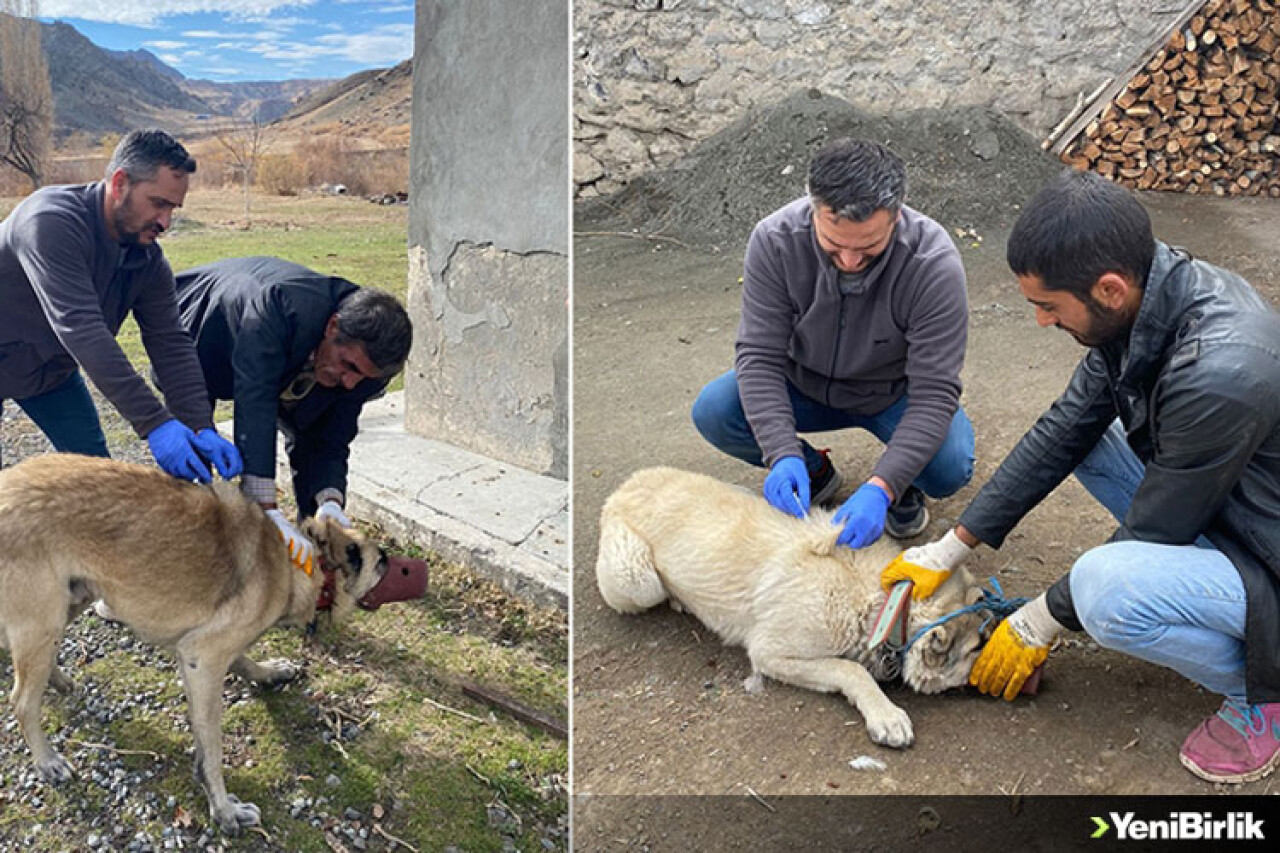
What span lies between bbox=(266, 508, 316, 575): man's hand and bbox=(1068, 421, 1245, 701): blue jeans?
2428mm

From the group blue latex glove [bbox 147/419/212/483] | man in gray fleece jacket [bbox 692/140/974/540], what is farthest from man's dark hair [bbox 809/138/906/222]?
blue latex glove [bbox 147/419/212/483]

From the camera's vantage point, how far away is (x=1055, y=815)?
262cm

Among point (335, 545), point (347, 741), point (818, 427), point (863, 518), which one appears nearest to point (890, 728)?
point (863, 518)

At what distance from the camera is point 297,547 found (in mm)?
3385

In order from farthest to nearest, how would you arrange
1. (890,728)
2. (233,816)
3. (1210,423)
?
1. (233,816)
2. (890,728)
3. (1210,423)

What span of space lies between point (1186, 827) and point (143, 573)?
306 centimetres

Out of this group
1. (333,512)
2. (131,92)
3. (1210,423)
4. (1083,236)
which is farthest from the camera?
(131,92)

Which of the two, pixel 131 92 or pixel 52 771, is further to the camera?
pixel 131 92

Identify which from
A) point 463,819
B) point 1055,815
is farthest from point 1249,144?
point 463,819

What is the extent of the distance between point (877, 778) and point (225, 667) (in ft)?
6.64

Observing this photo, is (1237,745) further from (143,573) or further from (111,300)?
(111,300)

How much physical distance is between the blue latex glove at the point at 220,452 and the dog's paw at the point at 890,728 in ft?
7.64

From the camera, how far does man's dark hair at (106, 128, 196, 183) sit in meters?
3.30

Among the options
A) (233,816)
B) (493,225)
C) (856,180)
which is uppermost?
(856,180)
